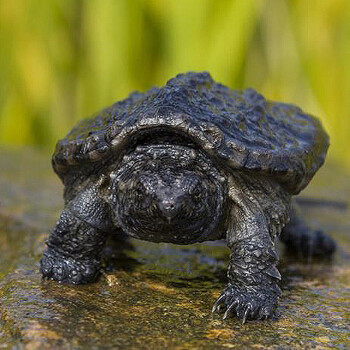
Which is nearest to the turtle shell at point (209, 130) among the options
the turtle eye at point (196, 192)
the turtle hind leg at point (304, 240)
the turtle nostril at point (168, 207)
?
the turtle eye at point (196, 192)

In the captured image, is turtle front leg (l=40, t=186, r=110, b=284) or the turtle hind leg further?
the turtle hind leg

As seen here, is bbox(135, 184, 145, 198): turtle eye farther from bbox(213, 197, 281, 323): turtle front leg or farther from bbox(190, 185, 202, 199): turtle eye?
bbox(213, 197, 281, 323): turtle front leg

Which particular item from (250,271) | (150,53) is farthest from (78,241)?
(150,53)

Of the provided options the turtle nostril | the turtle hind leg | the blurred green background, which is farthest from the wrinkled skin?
the blurred green background

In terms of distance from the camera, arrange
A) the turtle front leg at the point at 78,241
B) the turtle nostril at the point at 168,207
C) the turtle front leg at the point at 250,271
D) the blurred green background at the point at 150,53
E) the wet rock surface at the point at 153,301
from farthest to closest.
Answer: the blurred green background at the point at 150,53, the turtle front leg at the point at 78,241, the turtle front leg at the point at 250,271, the turtle nostril at the point at 168,207, the wet rock surface at the point at 153,301

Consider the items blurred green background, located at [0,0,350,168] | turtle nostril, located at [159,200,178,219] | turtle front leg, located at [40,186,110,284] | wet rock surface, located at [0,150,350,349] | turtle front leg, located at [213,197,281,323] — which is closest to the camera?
wet rock surface, located at [0,150,350,349]

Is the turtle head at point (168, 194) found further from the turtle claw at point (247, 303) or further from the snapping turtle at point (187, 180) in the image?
the turtle claw at point (247, 303)

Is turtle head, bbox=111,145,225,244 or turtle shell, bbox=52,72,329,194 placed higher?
turtle shell, bbox=52,72,329,194

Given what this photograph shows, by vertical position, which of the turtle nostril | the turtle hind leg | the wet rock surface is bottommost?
the wet rock surface
